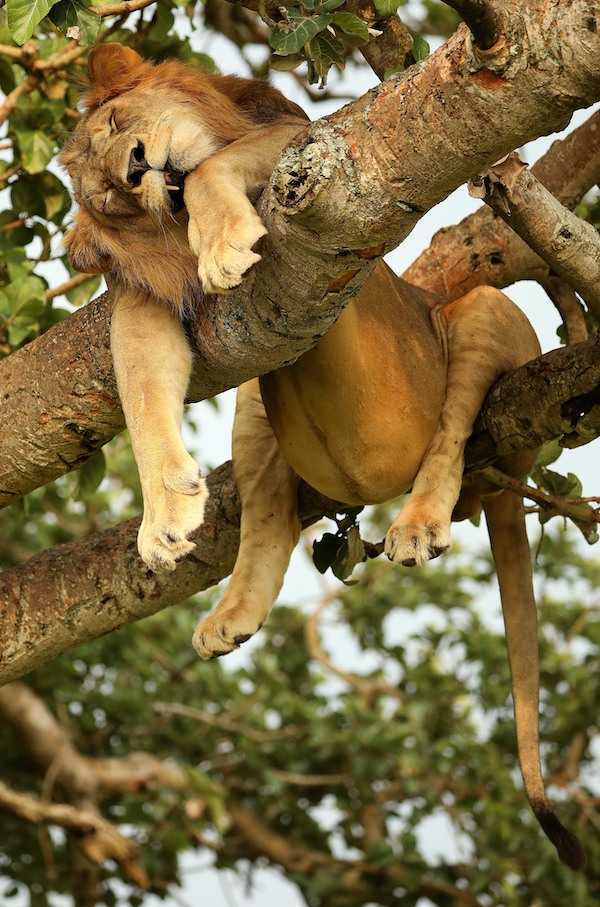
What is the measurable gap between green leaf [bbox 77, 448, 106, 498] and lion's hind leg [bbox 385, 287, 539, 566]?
121 centimetres

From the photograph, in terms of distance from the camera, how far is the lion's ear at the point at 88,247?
10.8ft

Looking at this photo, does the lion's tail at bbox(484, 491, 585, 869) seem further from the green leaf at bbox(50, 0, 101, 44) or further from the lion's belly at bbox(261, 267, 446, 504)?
the green leaf at bbox(50, 0, 101, 44)

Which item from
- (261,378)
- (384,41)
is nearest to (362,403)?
(261,378)

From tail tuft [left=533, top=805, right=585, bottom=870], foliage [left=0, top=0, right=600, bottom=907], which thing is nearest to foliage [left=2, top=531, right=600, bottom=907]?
A: foliage [left=0, top=0, right=600, bottom=907]

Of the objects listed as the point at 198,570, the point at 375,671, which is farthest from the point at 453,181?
the point at 375,671

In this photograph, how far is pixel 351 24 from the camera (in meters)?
3.00

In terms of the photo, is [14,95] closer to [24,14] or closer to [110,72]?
[110,72]

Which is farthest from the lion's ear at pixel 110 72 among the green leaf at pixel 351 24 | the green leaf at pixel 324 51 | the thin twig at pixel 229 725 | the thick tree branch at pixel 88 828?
the thin twig at pixel 229 725

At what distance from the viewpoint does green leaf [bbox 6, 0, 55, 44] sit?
2.96 metres

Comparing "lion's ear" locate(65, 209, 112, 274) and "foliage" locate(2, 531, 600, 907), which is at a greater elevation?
"lion's ear" locate(65, 209, 112, 274)

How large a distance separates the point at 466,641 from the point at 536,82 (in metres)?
5.15

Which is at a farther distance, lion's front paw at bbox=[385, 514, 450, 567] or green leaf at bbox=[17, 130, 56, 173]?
green leaf at bbox=[17, 130, 56, 173]

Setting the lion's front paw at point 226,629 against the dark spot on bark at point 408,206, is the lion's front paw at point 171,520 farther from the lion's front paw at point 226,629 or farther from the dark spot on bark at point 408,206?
the dark spot on bark at point 408,206

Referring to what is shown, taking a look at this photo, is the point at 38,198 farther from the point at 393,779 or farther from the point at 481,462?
the point at 393,779
